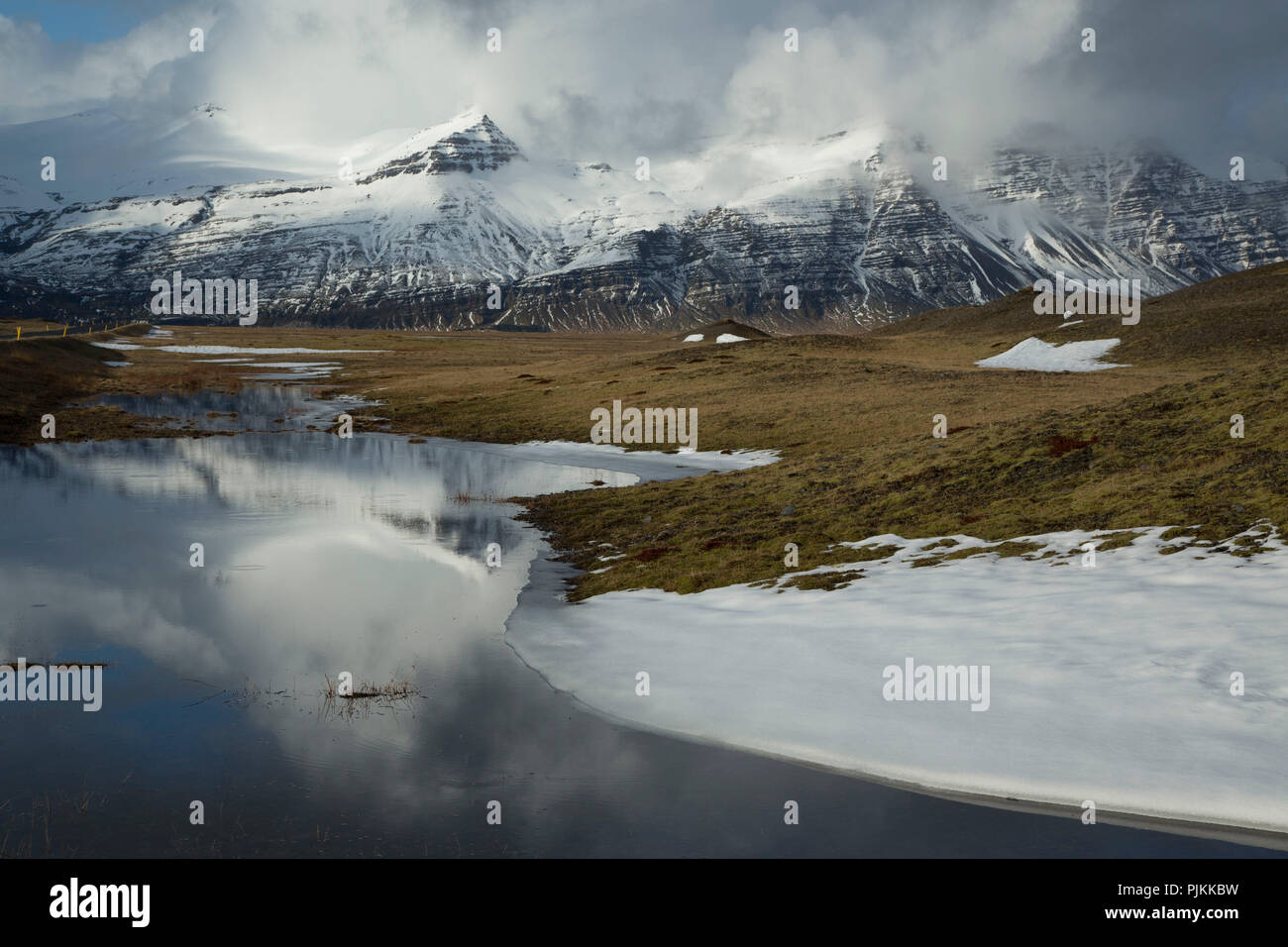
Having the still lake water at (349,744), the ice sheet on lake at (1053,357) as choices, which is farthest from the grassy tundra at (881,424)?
the still lake water at (349,744)

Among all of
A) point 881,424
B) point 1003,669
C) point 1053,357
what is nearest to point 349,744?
point 1003,669

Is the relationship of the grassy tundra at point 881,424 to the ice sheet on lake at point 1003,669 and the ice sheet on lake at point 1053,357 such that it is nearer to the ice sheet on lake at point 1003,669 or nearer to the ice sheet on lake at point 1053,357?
the ice sheet on lake at point 1053,357

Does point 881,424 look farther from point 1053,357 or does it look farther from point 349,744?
point 349,744

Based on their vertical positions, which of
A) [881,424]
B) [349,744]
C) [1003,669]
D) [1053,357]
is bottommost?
[349,744]

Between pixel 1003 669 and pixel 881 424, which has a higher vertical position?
pixel 881 424

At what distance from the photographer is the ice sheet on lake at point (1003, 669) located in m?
13.5

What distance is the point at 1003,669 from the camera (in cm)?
1683

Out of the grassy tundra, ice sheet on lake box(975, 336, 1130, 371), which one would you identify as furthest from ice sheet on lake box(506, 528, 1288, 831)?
ice sheet on lake box(975, 336, 1130, 371)

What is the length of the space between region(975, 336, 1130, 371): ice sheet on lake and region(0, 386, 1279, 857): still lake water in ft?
204

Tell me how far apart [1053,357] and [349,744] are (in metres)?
79.7

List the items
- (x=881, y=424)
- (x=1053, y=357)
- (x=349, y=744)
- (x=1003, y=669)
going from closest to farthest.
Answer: (x=349, y=744) → (x=1003, y=669) → (x=881, y=424) → (x=1053, y=357)

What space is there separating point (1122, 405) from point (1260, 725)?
23129 millimetres

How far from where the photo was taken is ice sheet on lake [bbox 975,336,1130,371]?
79.9 meters
